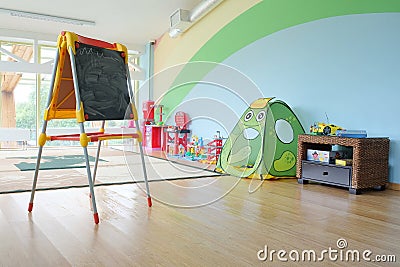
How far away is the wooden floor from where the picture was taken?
5.72 feet

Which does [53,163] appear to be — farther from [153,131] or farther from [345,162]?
[345,162]

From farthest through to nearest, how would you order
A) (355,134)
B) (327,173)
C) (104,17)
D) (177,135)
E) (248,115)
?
(104,17) < (177,135) < (248,115) < (327,173) < (355,134)

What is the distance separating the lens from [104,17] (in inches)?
259

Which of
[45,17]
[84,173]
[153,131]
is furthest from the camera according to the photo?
[153,131]

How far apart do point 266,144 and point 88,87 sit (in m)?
2.25

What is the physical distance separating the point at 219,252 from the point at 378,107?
2.57m

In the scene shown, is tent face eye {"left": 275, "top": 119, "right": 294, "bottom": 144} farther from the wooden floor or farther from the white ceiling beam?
the white ceiling beam

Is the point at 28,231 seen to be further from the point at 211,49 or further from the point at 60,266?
the point at 211,49

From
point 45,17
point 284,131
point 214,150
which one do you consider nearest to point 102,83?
point 284,131

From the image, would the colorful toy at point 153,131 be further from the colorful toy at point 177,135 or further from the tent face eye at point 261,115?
the tent face eye at point 261,115

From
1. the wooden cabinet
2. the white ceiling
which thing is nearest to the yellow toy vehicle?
the wooden cabinet

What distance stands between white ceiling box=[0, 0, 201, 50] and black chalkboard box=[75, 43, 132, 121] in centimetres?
392

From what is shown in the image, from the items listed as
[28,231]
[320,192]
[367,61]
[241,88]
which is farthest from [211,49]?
[28,231]

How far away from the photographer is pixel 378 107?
3668 mm
